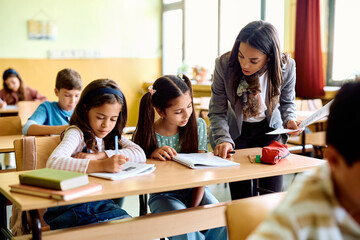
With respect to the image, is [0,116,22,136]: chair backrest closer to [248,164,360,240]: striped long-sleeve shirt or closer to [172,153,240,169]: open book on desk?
[172,153,240,169]: open book on desk

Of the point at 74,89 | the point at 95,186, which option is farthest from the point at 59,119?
the point at 95,186

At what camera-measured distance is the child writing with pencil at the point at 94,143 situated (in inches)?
67.5

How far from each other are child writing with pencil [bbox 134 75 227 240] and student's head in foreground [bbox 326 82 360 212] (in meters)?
1.25

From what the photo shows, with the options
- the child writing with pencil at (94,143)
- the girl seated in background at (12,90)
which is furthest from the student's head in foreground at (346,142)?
the girl seated in background at (12,90)

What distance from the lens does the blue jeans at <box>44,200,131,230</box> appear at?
1707 mm

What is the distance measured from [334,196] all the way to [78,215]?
125cm

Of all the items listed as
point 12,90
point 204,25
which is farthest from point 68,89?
point 204,25

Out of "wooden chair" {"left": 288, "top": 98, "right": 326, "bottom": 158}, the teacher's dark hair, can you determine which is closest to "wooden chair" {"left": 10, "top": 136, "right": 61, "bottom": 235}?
the teacher's dark hair

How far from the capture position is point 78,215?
1725mm

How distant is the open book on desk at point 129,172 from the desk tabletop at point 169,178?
0.02 meters

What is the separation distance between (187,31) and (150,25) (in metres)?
0.94

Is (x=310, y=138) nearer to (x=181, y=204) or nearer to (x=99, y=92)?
(x=181, y=204)

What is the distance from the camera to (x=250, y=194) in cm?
207

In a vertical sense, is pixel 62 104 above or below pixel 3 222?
above
